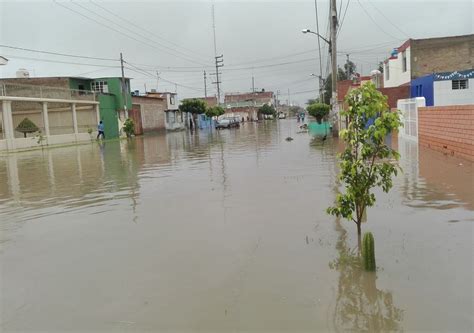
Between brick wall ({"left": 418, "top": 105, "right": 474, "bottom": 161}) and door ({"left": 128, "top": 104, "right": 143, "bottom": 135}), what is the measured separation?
39985 millimetres

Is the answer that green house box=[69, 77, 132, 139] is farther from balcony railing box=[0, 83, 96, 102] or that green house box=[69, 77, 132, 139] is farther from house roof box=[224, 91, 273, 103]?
house roof box=[224, 91, 273, 103]

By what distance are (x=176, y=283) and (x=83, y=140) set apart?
38999mm

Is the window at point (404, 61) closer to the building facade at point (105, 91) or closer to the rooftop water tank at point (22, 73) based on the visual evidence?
the building facade at point (105, 91)

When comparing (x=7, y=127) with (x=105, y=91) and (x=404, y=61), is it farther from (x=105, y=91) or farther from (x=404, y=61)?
(x=404, y=61)

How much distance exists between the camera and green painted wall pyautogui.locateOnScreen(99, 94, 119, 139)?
4728cm

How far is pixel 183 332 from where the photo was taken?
4008 millimetres

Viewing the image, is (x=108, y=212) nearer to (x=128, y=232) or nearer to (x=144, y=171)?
(x=128, y=232)

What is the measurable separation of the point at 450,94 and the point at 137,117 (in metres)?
35.5

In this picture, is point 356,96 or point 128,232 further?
point 128,232

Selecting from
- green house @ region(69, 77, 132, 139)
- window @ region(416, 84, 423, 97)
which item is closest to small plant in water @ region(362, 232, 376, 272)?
window @ region(416, 84, 423, 97)

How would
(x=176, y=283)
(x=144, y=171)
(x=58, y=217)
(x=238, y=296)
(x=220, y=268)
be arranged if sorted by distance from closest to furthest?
(x=238, y=296)
(x=176, y=283)
(x=220, y=268)
(x=58, y=217)
(x=144, y=171)

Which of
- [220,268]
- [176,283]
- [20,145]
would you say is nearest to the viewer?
[176,283]

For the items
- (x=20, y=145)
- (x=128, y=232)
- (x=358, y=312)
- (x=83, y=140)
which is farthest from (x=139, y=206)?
(x=83, y=140)

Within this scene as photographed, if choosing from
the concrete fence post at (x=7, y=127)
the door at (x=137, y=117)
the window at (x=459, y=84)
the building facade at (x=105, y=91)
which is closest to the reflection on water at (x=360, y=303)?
the window at (x=459, y=84)
